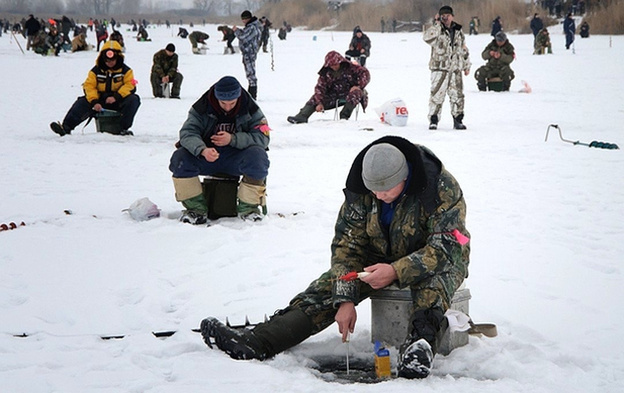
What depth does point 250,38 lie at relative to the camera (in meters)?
15.6

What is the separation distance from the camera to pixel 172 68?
1639 cm

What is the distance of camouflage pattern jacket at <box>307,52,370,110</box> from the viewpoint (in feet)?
39.7

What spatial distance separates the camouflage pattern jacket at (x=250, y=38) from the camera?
1553cm

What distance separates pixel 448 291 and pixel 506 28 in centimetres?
4937

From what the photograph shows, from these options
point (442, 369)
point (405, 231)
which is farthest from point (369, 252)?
point (442, 369)

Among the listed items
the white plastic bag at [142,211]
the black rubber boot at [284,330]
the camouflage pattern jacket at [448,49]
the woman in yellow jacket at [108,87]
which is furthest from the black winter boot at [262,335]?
the camouflage pattern jacket at [448,49]

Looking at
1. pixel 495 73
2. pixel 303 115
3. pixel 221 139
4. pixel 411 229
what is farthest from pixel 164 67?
pixel 411 229

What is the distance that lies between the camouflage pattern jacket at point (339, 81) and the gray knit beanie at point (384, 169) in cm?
867

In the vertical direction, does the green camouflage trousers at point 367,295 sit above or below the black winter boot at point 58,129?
below

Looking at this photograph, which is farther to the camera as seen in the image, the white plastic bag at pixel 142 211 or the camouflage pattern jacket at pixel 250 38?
the camouflage pattern jacket at pixel 250 38

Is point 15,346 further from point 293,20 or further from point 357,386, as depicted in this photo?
point 293,20

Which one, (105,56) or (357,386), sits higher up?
(105,56)

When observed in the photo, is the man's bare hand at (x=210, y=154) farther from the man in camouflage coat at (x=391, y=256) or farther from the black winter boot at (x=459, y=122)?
the black winter boot at (x=459, y=122)

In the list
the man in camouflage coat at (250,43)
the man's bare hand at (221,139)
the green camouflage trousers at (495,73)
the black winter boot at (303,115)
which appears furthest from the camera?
the green camouflage trousers at (495,73)
